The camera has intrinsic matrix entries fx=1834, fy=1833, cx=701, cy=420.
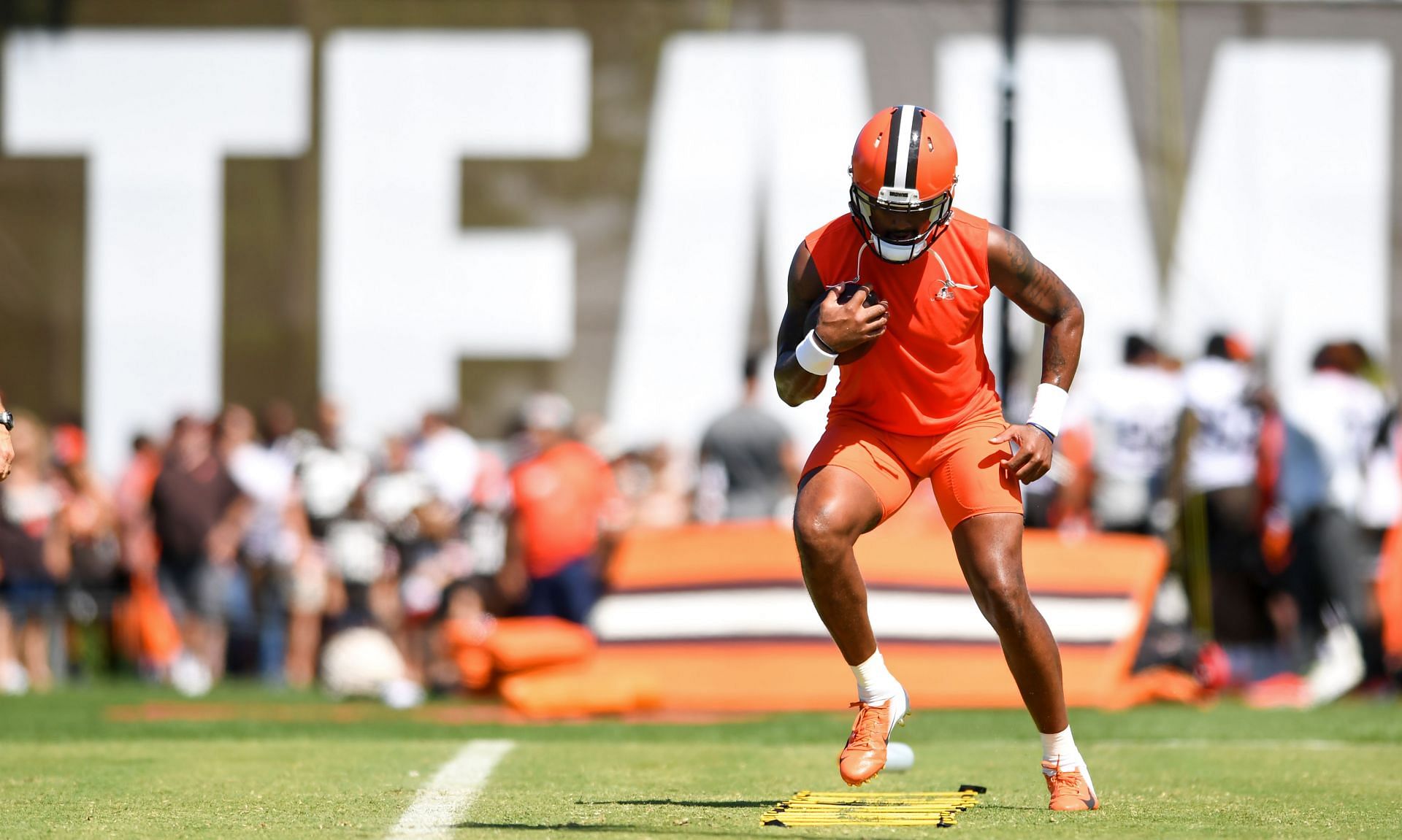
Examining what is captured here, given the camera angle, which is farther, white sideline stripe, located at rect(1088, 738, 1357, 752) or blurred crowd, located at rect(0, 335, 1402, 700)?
blurred crowd, located at rect(0, 335, 1402, 700)

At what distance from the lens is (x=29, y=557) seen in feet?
47.5

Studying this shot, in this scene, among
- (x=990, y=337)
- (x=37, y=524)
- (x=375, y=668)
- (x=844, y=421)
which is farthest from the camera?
(x=990, y=337)

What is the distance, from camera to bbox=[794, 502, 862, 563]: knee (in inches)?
A: 238

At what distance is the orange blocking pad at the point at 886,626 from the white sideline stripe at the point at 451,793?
8.74 feet

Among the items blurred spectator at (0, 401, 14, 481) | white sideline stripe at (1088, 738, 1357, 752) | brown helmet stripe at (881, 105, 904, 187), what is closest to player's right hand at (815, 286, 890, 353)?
brown helmet stripe at (881, 105, 904, 187)

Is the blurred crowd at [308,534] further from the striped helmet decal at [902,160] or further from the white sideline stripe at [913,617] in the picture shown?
the striped helmet decal at [902,160]

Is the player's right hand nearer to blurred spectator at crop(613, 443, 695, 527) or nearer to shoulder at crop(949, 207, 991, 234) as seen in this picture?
shoulder at crop(949, 207, 991, 234)

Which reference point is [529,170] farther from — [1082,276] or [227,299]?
[1082,276]

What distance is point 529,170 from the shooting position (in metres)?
17.1

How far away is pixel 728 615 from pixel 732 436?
212 centimetres

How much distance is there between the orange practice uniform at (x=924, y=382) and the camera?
247 inches

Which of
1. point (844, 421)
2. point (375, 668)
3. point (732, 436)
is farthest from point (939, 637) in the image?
point (844, 421)

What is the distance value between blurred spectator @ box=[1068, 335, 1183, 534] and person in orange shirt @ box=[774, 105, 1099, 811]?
21.9ft

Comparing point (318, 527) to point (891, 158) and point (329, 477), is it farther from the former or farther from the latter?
point (891, 158)
